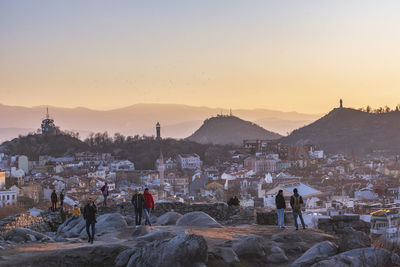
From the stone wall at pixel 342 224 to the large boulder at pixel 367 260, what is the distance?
378 centimetres

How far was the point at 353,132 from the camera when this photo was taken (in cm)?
14575

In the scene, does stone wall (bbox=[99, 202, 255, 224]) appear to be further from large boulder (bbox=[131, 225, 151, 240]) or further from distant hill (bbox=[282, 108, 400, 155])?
distant hill (bbox=[282, 108, 400, 155])

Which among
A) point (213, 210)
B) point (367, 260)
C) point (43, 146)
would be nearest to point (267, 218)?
point (213, 210)

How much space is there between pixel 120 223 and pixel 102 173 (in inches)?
2720

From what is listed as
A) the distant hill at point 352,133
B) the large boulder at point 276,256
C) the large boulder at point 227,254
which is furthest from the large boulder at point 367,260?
the distant hill at point 352,133

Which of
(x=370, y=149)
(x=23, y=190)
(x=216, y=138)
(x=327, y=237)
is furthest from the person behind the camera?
(x=216, y=138)

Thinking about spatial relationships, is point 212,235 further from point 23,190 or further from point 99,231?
point 23,190

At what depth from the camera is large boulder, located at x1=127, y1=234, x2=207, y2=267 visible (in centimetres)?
959

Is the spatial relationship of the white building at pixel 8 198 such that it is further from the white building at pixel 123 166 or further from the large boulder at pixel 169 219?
the white building at pixel 123 166

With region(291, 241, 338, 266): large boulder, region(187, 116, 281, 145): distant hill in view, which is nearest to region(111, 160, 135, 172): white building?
region(187, 116, 281, 145): distant hill

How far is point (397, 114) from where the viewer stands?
154 metres

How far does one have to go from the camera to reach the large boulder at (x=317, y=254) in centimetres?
1027

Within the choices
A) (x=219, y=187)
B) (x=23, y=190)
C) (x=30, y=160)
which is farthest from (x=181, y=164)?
(x=23, y=190)

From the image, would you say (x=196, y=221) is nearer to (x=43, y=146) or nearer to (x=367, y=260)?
(x=367, y=260)
